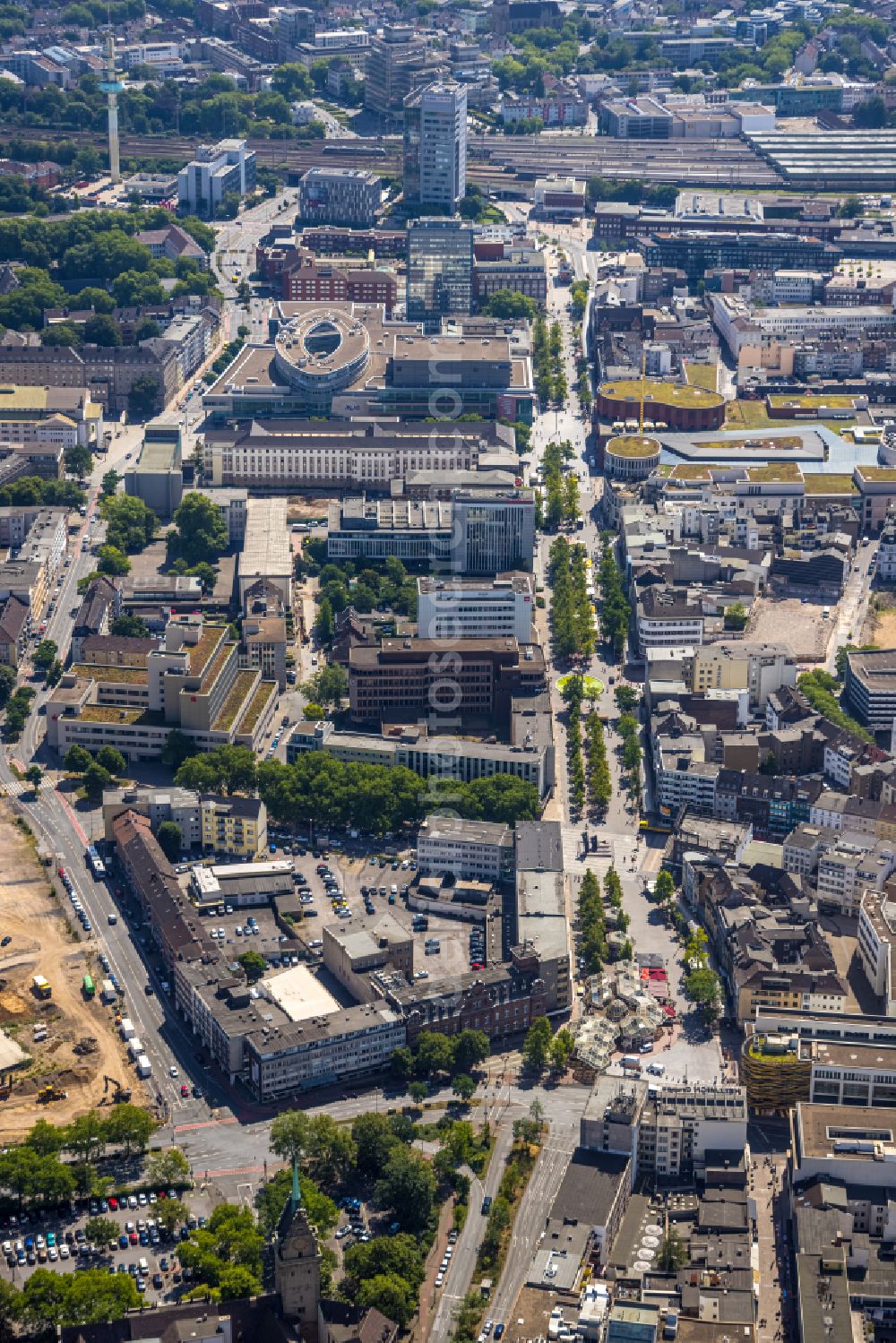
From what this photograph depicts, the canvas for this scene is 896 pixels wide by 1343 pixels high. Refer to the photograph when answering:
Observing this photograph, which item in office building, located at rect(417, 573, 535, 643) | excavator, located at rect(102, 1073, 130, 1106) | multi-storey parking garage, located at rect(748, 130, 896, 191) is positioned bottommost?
excavator, located at rect(102, 1073, 130, 1106)

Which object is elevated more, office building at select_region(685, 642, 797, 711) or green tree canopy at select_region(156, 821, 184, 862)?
office building at select_region(685, 642, 797, 711)

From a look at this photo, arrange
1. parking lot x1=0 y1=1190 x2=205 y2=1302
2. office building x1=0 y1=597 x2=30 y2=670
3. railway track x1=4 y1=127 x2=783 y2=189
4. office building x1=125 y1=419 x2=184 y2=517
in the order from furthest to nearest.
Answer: railway track x1=4 y1=127 x2=783 y2=189 → office building x1=125 y1=419 x2=184 y2=517 → office building x1=0 y1=597 x2=30 y2=670 → parking lot x1=0 y1=1190 x2=205 y2=1302

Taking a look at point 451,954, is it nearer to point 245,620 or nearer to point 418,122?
point 245,620

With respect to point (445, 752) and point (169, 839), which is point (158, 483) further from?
point (169, 839)

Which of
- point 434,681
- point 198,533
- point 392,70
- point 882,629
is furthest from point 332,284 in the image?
point 434,681

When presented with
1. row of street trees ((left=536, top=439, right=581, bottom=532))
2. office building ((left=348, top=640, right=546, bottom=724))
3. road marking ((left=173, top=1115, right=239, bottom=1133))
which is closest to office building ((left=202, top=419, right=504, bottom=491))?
row of street trees ((left=536, top=439, right=581, bottom=532))

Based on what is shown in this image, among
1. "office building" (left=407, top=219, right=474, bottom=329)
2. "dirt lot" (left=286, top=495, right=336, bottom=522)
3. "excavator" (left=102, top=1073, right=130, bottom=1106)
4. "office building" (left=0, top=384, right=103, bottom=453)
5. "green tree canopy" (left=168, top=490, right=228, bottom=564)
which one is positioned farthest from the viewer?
"office building" (left=407, top=219, right=474, bottom=329)

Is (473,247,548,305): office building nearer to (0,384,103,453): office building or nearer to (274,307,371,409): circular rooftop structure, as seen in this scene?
(274,307,371,409): circular rooftop structure
